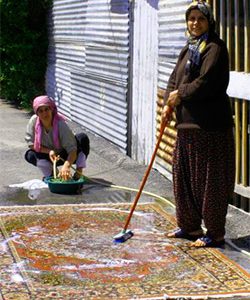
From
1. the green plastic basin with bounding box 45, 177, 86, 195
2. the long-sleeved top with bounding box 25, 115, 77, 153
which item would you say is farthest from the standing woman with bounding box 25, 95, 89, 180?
the green plastic basin with bounding box 45, 177, 86, 195

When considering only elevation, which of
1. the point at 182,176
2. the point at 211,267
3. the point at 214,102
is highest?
the point at 214,102

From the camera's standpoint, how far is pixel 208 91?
5.77 metres

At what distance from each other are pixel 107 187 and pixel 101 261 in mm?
2966

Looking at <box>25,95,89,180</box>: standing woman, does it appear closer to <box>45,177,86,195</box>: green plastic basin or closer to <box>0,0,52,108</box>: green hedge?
<box>45,177,86,195</box>: green plastic basin

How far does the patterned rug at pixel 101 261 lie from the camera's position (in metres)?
5.11

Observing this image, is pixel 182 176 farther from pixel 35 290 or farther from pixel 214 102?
pixel 35 290

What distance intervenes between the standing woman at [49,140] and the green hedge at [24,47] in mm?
8096

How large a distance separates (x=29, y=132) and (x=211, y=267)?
12.1 ft

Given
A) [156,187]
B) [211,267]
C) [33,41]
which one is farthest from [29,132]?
[33,41]

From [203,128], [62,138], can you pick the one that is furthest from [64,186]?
[203,128]

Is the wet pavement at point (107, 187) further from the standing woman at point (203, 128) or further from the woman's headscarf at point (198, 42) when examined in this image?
the woman's headscarf at point (198, 42)

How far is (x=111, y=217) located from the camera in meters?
7.19

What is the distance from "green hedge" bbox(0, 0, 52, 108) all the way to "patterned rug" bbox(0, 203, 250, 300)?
9.89m

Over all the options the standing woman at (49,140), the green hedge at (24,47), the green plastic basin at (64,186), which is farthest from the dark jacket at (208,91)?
the green hedge at (24,47)
